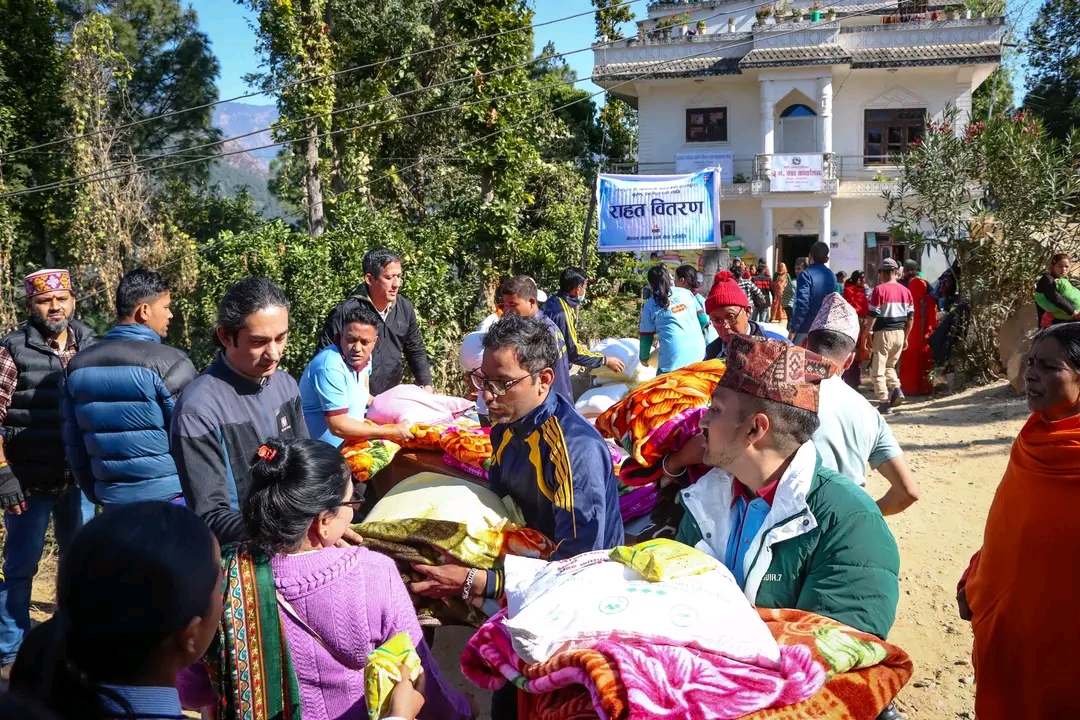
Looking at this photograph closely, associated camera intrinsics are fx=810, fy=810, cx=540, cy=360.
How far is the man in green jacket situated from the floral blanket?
115mm

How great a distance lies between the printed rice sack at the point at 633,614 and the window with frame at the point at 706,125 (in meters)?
24.4

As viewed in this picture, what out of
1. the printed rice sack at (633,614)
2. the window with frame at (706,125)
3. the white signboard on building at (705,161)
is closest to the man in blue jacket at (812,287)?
the printed rice sack at (633,614)

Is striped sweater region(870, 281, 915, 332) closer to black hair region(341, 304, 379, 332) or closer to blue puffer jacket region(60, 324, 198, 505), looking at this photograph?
black hair region(341, 304, 379, 332)

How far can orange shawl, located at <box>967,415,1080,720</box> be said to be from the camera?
2348 millimetres

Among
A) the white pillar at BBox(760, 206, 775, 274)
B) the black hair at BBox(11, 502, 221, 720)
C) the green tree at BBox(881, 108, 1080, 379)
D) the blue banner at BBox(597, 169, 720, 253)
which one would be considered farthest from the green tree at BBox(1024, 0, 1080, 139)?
the black hair at BBox(11, 502, 221, 720)

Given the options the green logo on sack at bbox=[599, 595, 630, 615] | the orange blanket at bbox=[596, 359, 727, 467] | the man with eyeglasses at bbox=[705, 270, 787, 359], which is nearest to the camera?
the green logo on sack at bbox=[599, 595, 630, 615]

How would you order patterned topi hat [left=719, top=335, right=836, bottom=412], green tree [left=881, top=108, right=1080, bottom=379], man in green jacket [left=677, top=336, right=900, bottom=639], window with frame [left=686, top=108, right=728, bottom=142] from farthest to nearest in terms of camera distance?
window with frame [left=686, top=108, right=728, bottom=142]
green tree [left=881, top=108, right=1080, bottom=379]
patterned topi hat [left=719, top=335, right=836, bottom=412]
man in green jacket [left=677, top=336, right=900, bottom=639]

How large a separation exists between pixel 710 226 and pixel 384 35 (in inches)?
387

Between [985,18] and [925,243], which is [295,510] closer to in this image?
[925,243]

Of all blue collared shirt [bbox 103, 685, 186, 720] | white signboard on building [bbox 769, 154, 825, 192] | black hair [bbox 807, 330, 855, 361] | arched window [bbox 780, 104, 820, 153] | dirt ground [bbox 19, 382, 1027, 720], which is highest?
arched window [bbox 780, 104, 820, 153]

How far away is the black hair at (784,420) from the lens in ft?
6.61

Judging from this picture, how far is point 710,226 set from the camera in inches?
448

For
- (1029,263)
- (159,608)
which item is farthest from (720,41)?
(159,608)

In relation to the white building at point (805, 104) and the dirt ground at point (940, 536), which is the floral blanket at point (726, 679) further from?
the white building at point (805, 104)
